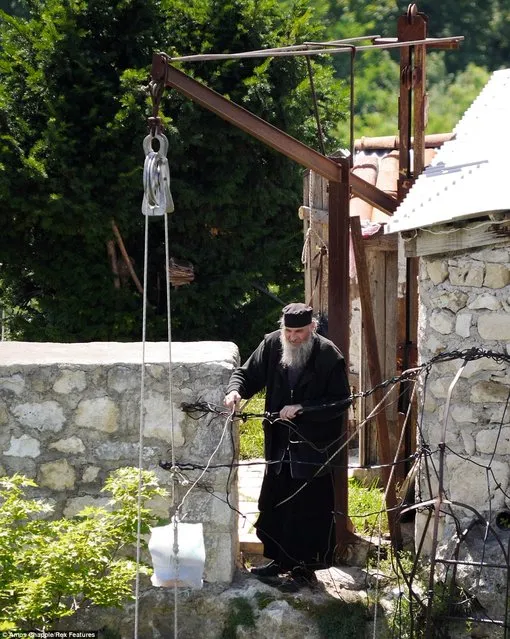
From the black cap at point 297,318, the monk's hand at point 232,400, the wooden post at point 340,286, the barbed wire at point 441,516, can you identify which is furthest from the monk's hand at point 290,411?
the wooden post at point 340,286

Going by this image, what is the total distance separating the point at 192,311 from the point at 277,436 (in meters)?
4.74

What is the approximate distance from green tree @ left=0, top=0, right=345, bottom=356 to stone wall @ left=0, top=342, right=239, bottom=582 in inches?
167

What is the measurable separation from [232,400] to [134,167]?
15.1 ft

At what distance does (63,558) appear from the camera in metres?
5.05

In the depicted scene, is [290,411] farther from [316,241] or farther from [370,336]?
[316,241]

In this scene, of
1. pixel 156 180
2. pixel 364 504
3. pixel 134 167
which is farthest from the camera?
pixel 134 167

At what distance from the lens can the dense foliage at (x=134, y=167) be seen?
33.0ft

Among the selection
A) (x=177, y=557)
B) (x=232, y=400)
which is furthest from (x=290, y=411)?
(x=177, y=557)

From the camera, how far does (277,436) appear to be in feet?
20.1

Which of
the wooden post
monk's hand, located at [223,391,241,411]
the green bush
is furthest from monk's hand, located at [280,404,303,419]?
the green bush

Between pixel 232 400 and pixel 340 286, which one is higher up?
pixel 340 286

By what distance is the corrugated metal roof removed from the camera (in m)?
5.54

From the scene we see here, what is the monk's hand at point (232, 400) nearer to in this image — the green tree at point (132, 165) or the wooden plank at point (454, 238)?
the wooden plank at point (454, 238)

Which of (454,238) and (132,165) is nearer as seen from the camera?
(454,238)
